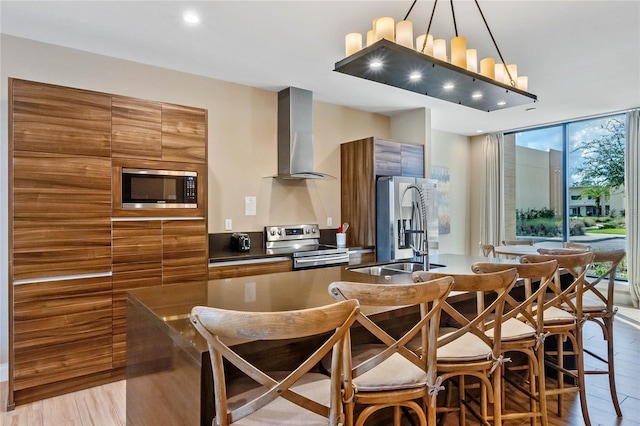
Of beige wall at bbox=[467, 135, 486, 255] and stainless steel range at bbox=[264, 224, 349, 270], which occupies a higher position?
beige wall at bbox=[467, 135, 486, 255]

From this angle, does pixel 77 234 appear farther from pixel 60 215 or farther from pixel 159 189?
pixel 159 189

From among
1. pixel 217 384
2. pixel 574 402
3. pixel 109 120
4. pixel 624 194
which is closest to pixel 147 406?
pixel 217 384

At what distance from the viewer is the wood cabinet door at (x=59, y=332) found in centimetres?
249

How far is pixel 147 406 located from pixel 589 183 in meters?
6.37

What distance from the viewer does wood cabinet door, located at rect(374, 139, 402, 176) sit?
450cm

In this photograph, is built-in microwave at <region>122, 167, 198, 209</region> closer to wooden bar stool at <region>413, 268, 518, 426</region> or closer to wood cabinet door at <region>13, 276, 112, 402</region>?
wood cabinet door at <region>13, 276, 112, 402</region>

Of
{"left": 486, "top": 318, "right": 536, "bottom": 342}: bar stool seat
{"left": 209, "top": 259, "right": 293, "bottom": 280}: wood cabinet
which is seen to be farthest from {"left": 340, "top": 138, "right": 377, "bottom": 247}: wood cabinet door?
{"left": 486, "top": 318, "right": 536, "bottom": 342}: bar stool seat

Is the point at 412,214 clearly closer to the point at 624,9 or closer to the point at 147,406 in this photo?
the point at 624,9

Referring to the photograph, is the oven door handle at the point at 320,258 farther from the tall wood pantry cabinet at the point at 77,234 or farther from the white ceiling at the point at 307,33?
the white ceiling at the point at 307,33

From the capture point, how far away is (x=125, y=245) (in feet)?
9.39

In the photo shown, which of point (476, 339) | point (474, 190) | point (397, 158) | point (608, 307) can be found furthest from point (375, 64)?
point (474, 190)

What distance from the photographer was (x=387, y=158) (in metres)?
4.60

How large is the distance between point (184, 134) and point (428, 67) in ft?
7.00

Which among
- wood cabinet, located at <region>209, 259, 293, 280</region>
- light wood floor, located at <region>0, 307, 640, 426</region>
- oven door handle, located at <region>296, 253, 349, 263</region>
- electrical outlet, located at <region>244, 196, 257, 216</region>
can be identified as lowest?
light wood floor, located at <region>0, 307, 640, 426</region>
